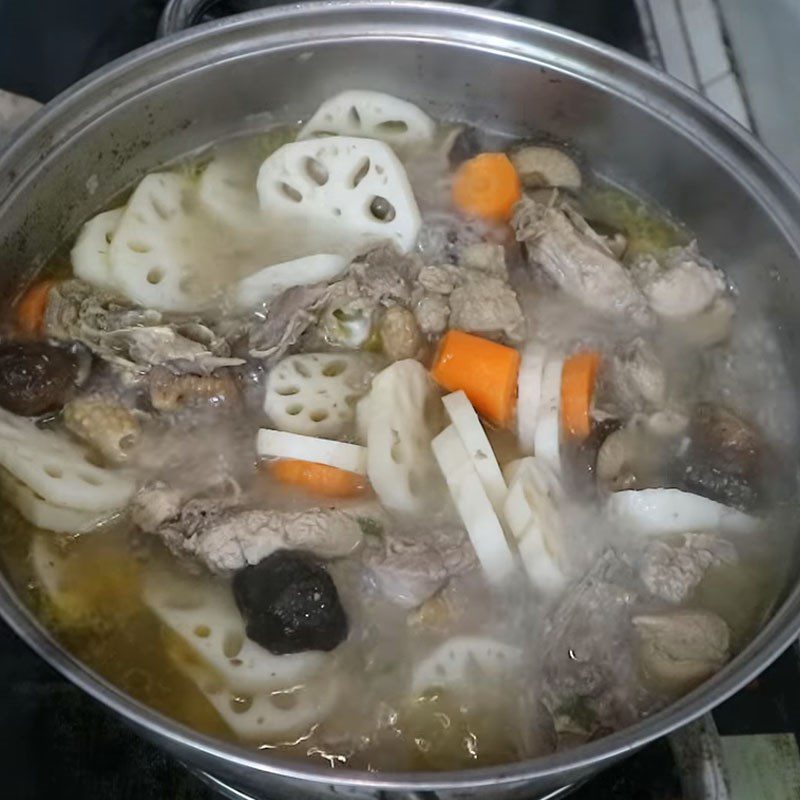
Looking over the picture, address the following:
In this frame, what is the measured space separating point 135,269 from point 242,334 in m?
0.21

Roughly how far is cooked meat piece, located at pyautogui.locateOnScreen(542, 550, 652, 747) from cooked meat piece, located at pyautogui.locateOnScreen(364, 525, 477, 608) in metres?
0.15

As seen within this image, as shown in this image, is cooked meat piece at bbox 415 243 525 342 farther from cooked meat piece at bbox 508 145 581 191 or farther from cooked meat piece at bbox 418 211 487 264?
cooked meat piece at bbox 508 145 581 191

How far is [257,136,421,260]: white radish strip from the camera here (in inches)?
64.1

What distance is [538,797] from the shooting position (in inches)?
53.6

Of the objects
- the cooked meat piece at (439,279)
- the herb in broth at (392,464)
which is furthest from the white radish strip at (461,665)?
→ the cooked meat piece at (439,279)

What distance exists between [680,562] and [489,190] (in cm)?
73

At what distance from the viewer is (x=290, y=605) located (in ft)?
4.02

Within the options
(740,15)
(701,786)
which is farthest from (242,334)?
(740,15)

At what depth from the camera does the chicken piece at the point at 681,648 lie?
1.26 metres

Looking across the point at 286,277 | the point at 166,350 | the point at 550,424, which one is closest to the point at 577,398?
the point at 550,424

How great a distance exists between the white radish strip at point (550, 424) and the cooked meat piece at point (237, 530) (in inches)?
11.9

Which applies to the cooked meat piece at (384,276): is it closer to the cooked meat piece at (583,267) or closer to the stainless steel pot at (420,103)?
the cooked meat piece at (583,267)

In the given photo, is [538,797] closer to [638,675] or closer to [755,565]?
[638,675]

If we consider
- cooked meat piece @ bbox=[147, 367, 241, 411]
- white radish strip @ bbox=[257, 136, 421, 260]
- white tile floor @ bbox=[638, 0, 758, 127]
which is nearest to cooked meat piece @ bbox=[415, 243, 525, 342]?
Result: white radish strip @ bbox=[257, 136, 421, 260]
